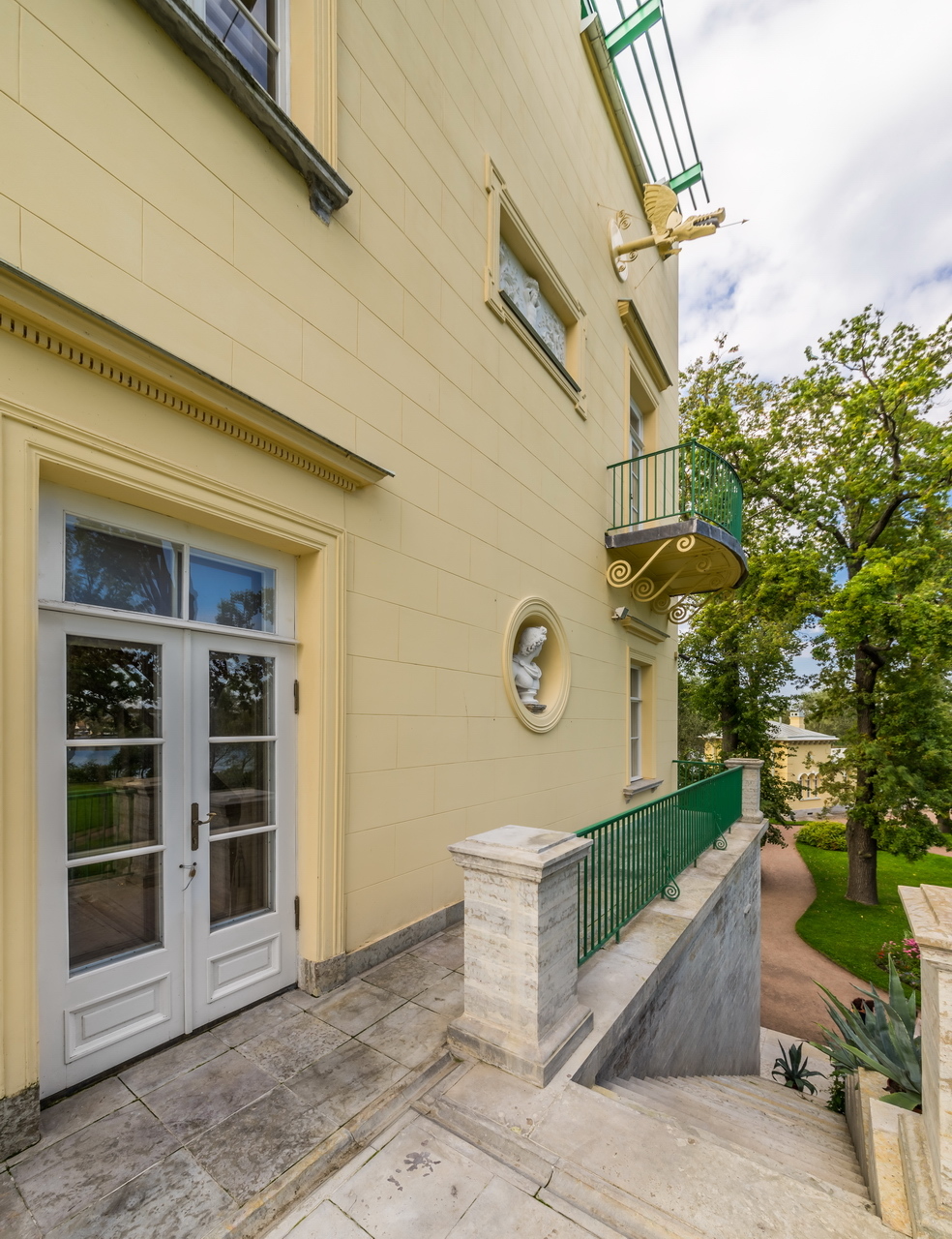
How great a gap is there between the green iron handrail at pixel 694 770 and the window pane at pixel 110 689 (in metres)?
8.71

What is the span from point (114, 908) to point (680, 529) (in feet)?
20.3

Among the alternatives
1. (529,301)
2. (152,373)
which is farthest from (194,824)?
(529,301)

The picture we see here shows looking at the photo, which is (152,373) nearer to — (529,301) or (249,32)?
(249,32)

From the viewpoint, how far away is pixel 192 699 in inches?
108

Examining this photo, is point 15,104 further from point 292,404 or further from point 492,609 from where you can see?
point 492,609

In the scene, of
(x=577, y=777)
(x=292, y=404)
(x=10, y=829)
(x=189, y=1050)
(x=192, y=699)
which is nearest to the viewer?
(x=10, y=829)

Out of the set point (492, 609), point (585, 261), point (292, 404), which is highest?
point (585, 261)

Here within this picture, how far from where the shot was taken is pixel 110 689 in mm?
2486

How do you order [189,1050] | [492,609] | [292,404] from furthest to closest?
[492,609] < [292,404] < [189,1050]

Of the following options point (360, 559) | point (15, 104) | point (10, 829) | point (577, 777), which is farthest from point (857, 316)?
point (10, 829)

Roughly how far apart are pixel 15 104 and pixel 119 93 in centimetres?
49

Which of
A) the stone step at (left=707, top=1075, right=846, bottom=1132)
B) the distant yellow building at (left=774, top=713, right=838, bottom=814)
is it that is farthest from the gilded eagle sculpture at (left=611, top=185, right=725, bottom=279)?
the distant yellow building at (left=774, top=713, right=838, bottom=814)

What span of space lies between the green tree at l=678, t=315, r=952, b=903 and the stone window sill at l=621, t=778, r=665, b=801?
6.04m

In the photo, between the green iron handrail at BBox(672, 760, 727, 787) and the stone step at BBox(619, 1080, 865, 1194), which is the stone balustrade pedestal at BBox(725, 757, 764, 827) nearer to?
the green iron handrail at BBox(672, 760, 727, 787)
